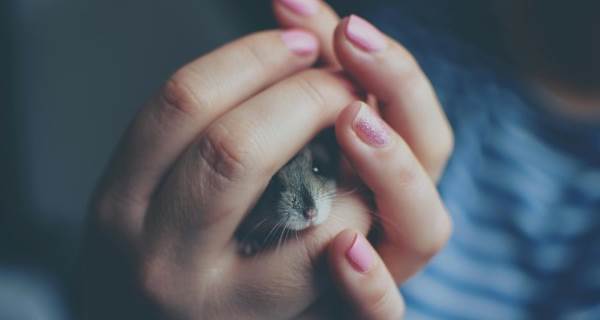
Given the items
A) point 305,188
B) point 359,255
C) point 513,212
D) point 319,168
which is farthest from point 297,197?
point 513,212

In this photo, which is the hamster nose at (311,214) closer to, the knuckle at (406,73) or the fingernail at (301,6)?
the knuckle at (406,73)

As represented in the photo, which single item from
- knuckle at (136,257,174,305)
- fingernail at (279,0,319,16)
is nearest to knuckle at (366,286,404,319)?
knuckle at (136,257,174,305)

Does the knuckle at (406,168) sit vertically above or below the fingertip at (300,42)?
below

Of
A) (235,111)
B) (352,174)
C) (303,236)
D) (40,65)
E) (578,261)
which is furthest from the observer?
(40,65)

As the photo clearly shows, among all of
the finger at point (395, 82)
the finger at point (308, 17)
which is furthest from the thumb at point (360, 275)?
the finger at point (308, 17)

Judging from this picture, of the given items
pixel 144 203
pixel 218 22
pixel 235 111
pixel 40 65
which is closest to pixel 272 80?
pixel 235 111

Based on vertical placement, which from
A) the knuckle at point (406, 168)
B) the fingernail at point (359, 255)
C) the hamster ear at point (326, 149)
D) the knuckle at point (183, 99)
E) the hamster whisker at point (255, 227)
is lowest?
the hamster whisker at point (255, 227)

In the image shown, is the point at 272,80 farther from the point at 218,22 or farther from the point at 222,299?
the point at 218,22

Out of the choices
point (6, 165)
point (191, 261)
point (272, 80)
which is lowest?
point (6, 165)
